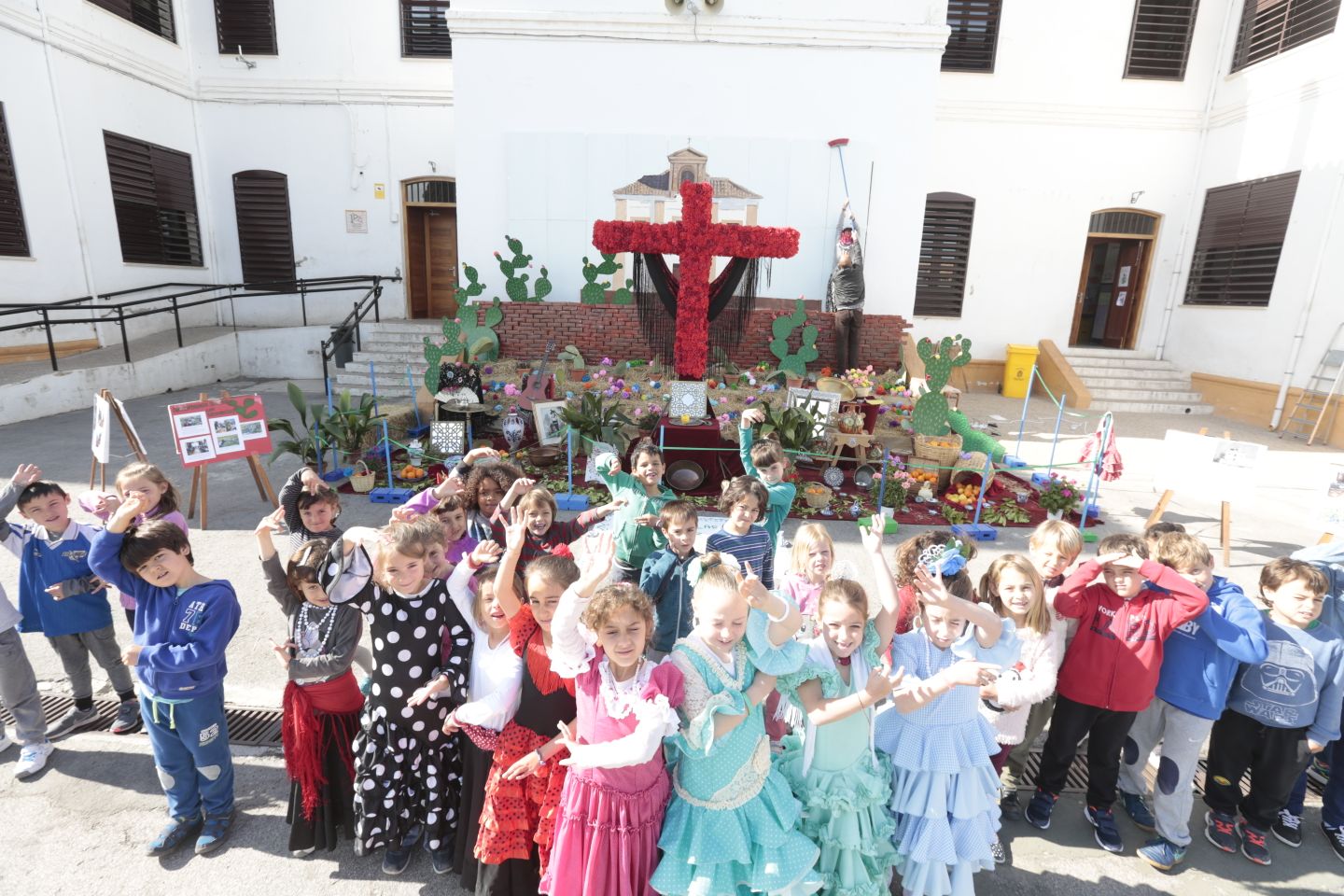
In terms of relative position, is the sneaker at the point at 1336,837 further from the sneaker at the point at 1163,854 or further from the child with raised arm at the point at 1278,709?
the sneaker at the point at 1163,854

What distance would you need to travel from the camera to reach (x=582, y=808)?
2105 millimetres

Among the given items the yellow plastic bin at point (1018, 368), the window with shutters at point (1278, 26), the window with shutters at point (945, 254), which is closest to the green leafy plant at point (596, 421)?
the window with shutters at point (945, 254)

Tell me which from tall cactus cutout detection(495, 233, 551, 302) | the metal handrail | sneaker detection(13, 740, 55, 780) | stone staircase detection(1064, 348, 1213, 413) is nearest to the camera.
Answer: sneaker detection(13, 740, 55, 780)

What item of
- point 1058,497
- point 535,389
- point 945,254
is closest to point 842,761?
point 1058,497

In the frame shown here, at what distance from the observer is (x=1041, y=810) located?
9.34 ft

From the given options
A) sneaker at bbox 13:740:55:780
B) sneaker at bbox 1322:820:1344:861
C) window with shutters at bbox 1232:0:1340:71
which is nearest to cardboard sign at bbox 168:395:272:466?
sneaker at bbox 13:740:55:780

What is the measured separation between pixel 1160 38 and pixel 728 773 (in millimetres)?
15467

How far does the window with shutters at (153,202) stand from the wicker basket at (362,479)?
890 centimetres

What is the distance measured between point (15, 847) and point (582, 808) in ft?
7.85

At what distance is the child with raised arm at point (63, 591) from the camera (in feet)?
9.80

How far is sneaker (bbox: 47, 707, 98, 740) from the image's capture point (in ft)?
10.6

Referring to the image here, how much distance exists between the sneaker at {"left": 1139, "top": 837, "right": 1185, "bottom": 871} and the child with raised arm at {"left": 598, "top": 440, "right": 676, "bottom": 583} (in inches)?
93.0

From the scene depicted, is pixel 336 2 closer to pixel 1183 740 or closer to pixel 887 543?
pixel 887 543

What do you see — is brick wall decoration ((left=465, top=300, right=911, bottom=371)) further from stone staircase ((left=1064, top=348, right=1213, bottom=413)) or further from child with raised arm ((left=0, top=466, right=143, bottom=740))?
child with raised arm ((left=0, top=466, right=143, bottom=740))
